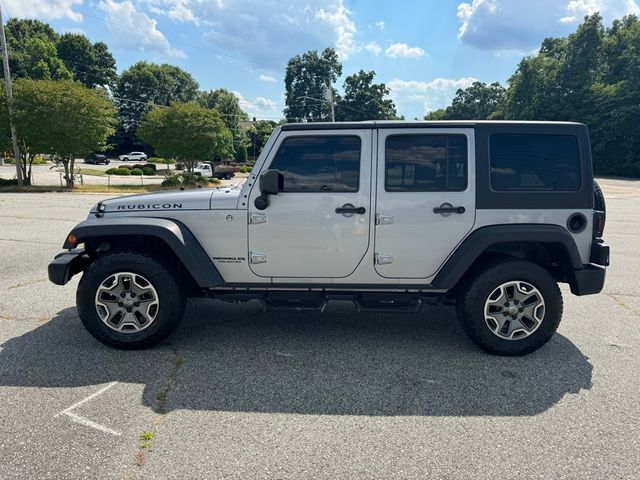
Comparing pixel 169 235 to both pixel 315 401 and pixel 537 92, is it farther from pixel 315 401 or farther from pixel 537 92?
pixel 537 92

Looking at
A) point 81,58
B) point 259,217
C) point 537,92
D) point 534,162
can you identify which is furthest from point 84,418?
point 81,58

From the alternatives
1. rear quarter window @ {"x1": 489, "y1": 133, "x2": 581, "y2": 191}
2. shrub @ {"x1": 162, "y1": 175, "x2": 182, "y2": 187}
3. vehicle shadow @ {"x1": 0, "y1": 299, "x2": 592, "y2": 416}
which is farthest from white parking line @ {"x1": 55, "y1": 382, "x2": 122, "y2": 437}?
shrub @ {"x1": 162, "y1": 175, "x2": 182, "y2": 187}

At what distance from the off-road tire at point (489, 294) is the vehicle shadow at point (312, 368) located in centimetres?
13

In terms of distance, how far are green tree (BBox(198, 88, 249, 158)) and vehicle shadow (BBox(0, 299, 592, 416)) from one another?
55.2 metres

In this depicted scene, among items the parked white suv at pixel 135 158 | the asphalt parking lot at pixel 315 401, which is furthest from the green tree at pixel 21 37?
the asphalt parking lot at pixel 315 401

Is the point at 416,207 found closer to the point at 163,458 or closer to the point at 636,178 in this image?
the point at 163,458

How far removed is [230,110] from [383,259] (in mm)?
69375

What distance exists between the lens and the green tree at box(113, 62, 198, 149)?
74.9 meters

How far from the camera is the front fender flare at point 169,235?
3.70 m

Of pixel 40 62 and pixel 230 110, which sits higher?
pixel 40 62

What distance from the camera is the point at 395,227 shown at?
3750 mm

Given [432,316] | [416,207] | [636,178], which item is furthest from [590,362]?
[636,178]

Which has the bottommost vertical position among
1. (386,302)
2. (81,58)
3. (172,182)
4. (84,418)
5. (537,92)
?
(84,418)

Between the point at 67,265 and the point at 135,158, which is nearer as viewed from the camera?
the point at 67,265
